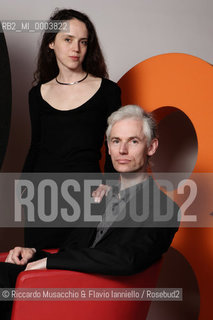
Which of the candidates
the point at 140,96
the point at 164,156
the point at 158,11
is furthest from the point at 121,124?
the point at 158,11

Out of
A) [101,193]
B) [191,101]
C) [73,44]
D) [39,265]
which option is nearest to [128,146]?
[101,193]

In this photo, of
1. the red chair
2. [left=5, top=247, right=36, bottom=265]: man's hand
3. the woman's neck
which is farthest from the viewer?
the woman's neck

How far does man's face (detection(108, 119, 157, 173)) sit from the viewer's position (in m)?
1.78

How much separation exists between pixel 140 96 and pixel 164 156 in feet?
1.87

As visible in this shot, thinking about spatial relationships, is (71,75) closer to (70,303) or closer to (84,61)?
(84,61)

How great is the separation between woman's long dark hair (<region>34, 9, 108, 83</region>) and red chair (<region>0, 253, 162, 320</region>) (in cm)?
118

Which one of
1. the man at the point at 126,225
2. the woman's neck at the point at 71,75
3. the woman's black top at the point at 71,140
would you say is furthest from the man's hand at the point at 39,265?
the woman's neck at the point at 71,75

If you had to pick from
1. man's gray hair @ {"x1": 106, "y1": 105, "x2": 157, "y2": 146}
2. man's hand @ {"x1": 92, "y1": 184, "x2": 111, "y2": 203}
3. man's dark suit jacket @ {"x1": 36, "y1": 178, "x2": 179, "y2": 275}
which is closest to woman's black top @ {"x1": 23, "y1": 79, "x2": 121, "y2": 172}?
man's hand @ {"x1": 92, "y1": 184, "x2": 111, "y2": 203}

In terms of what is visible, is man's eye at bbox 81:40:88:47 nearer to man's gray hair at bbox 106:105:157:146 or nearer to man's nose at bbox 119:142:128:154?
man's gray hair at bbox 106:105:157:146

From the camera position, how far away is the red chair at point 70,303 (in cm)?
151

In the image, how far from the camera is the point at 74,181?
2.15 metres

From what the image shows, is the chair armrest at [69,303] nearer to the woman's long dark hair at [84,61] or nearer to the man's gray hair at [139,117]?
the man's gray hair at [139,117]

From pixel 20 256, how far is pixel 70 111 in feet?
2.38

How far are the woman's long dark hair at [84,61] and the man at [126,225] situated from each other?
569mm
